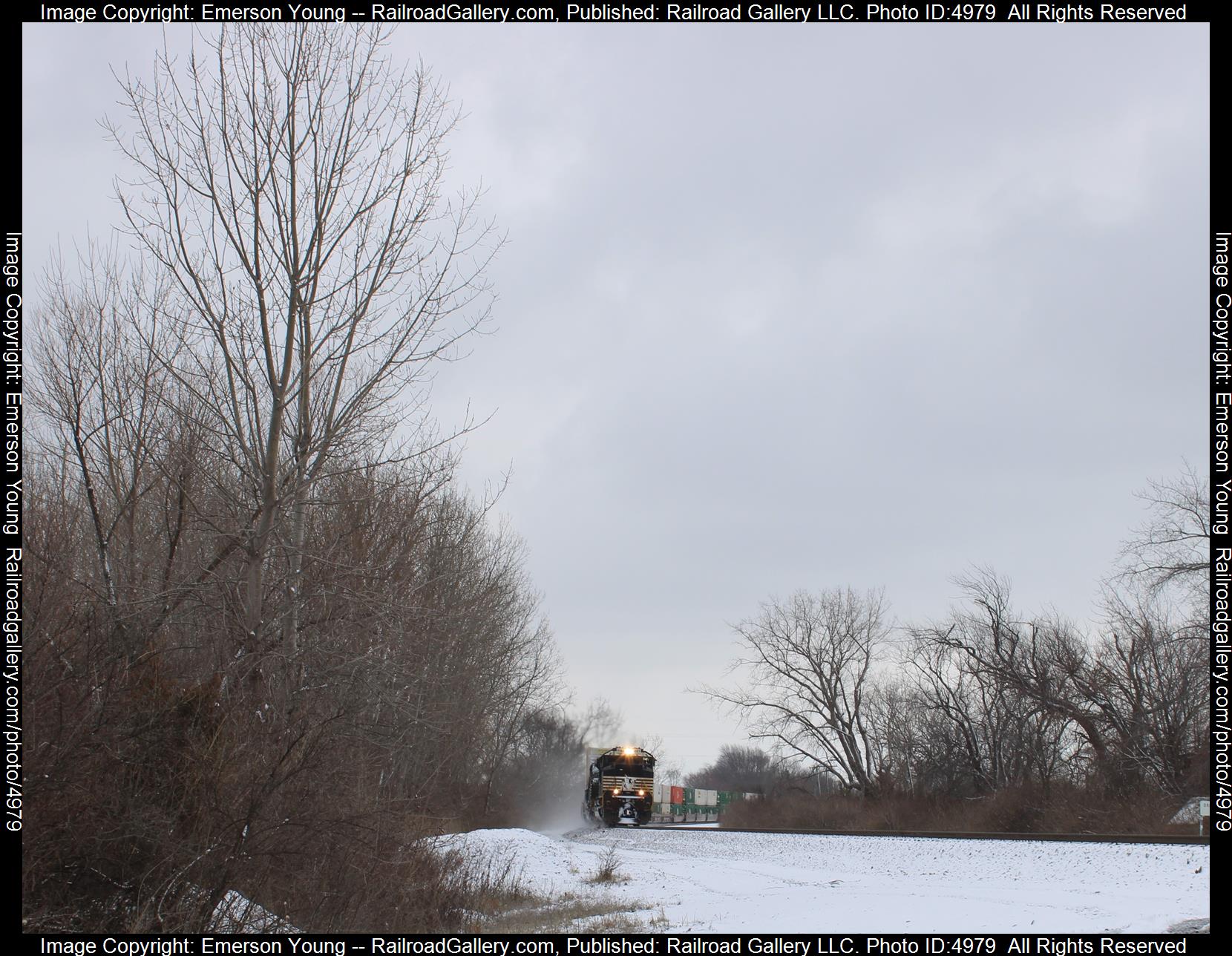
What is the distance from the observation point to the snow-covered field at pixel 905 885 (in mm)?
9836

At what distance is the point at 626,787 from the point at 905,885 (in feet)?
104

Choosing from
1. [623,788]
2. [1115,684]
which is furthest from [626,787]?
[1115,684]

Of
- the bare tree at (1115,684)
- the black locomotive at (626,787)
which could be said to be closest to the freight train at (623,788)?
the black locomotive at (626,787)

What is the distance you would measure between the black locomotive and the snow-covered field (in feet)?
67.9

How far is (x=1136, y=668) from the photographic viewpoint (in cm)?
2900

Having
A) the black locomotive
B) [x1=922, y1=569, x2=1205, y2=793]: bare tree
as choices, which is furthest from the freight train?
[x1=922, y1=569, x2=1205, y2=793]: bare tree

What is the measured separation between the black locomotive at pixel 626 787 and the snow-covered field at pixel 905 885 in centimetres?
2070

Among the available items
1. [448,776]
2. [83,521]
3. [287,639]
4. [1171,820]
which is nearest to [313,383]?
[287,639]

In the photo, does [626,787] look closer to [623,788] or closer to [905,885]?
[623,788]

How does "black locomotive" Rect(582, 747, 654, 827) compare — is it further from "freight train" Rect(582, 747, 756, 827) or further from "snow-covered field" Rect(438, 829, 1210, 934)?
"snow-covered field" Rect(438, 829, 1210, 934)

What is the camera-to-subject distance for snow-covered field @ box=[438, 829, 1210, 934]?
984 cm

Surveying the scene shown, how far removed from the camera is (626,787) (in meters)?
44.1

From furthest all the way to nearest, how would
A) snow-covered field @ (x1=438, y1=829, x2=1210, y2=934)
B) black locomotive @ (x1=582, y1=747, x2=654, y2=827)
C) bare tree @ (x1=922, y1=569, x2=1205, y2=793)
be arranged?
black locomotive @ (x1=582, y1=747, x2=654, y2=827)
bare tree @ (x1=922, y1=569, x2=1205, y2=793)
snow-covered field @ (x1=438, y1=829, x2=1210, y2=934)
